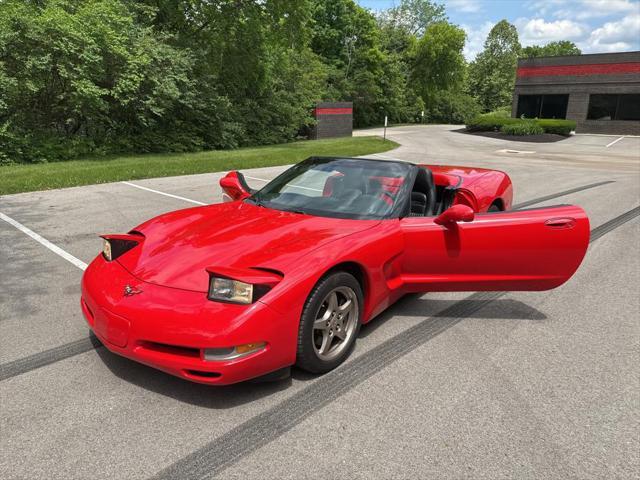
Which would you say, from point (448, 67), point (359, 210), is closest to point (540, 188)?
point (359, 210)

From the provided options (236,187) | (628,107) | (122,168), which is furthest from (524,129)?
(236,187)

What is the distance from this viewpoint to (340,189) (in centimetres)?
400

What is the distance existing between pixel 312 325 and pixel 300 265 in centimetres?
37

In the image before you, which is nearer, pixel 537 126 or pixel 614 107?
pixel 537 126

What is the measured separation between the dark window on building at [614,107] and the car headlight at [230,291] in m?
38.7

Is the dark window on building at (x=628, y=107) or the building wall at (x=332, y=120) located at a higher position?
the dark window on building at (x=628, y=107)

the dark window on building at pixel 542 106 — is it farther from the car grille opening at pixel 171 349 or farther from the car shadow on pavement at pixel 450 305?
the car grille opening at pixel 171 349

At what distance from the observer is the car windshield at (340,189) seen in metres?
3.74

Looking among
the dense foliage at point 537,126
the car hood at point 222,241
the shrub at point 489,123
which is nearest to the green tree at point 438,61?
the shrub at point 489,123

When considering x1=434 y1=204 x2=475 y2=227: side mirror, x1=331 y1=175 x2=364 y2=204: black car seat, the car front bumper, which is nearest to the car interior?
x1=331 y1=175 x2=364 y2=204: black car seat

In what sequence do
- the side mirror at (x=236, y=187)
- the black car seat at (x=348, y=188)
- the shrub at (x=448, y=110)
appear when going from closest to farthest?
the black car seat at (x=348, y=188) → the side mirror at (x=236, y=187) → the shrub at (x=448, y=110)

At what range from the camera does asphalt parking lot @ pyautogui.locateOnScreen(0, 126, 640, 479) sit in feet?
7.62

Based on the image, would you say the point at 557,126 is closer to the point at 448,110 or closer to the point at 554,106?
the point at 554,106

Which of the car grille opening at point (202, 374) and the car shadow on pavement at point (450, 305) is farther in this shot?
the car shadow on pavement at point (450, 305)
